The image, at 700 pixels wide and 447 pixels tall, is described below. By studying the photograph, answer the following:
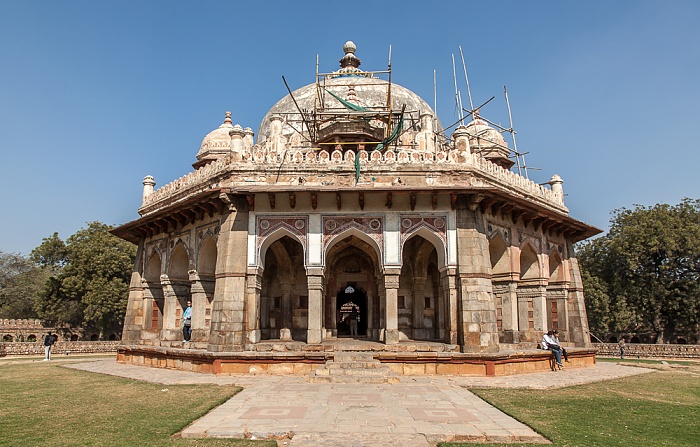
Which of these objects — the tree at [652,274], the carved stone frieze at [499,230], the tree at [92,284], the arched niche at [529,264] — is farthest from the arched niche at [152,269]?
the tree at [652,274]

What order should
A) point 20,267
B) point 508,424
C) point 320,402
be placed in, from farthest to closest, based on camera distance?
point 20,267 → point 320,402 → point 508,424

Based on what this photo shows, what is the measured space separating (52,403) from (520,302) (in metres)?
13.4

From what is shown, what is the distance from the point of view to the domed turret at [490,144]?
2102 centimetres

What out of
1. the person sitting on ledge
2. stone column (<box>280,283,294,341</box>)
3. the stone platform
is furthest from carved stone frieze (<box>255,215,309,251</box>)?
the person sitting on ledge

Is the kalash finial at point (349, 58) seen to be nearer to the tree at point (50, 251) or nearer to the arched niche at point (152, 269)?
the arched niche at point (152, 269)

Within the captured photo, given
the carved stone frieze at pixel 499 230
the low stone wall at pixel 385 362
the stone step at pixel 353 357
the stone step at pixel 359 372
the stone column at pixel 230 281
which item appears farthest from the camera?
the carved stone frieze at pixel 499 230

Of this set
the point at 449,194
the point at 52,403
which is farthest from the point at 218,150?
the point at 52,403

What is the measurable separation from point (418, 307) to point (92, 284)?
23455 millimetres

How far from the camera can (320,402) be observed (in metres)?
8.45

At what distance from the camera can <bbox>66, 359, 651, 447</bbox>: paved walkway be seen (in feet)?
20.4

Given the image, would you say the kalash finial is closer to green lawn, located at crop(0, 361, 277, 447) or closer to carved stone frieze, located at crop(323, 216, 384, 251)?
carved stone frieze, located at crop(323, 216, 384, 251)

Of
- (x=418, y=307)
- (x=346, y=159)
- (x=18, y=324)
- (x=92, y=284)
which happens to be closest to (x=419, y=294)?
(x=418, y=307)

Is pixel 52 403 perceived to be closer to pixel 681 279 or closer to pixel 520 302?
pixel 520 302

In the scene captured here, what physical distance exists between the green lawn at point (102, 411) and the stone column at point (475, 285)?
19.6 ft
